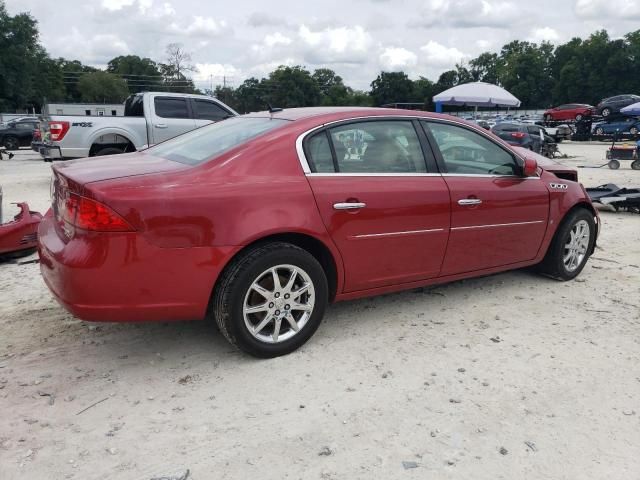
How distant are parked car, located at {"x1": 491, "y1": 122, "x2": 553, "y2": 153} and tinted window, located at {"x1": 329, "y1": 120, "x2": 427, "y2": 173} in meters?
15.5

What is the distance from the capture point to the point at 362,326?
4090mm

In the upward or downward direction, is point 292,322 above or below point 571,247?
below

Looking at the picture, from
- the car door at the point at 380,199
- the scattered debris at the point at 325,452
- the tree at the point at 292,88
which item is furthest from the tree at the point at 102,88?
the scattered debris at the point at 325,452

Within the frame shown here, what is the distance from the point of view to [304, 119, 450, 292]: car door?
3.62m

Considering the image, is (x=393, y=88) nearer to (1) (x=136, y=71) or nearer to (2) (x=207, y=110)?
(1) (x=136, y=71)

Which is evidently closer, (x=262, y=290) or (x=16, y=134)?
(x=262, y=290)

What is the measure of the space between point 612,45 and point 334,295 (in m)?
90.3

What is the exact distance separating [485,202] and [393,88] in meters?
97.5

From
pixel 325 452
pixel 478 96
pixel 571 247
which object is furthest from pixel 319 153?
pixel 478 96

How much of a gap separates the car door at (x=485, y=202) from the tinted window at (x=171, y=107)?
7.90 m

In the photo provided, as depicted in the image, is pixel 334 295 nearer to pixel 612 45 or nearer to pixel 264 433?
pixel 264 433

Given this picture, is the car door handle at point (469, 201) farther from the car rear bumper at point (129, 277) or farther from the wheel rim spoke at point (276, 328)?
the car rear bumper at point (129, 277)

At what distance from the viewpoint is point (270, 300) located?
3404mm

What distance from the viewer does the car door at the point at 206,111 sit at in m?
11.3
